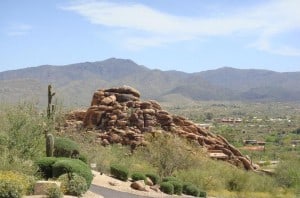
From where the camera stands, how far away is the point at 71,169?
27.8m

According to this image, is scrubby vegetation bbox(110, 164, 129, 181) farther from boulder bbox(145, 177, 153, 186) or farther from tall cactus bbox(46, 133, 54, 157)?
tall cactus bbox(46, 133, 54, 157)

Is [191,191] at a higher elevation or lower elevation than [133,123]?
lower

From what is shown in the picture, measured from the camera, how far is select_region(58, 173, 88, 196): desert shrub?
83.1 feet

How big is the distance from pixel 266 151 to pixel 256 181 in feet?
164

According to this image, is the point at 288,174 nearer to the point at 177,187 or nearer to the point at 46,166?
the point at 177,187

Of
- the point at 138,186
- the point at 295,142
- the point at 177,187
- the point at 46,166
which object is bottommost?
the point at 295,142

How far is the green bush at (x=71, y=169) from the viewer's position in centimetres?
2752

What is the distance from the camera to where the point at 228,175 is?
5581 cm

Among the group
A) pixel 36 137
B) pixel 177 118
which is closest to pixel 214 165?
pixel 177 118

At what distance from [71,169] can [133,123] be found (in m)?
35.5

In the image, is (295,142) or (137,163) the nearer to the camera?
(137,163)

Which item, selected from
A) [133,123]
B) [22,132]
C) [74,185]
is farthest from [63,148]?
[133,123]

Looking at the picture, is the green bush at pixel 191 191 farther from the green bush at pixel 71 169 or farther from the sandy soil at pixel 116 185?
the green bush at pixel 71 169

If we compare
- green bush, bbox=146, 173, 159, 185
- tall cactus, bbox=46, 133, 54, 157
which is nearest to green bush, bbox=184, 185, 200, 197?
green bush, bbox=146, 173, 159, 185
